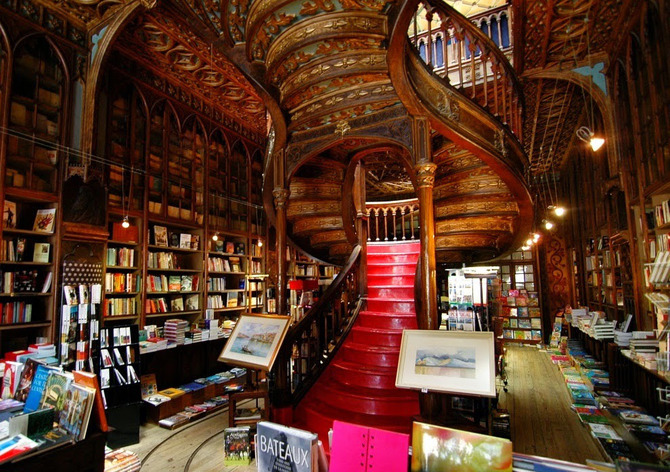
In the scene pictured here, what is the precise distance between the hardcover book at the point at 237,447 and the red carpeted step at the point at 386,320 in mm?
1921

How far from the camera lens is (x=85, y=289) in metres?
4.05

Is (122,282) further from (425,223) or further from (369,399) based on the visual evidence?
(425,223)

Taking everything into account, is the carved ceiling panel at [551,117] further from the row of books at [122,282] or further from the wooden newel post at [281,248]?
the row of books at [122,282]

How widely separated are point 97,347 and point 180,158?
3.14 meters

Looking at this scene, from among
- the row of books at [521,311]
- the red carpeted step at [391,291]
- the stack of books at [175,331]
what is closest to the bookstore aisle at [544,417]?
the red carpeted step at [391,291]

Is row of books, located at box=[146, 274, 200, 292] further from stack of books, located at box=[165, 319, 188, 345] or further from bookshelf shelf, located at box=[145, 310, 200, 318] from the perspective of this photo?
stack of books, located at box=[165, 319, 188, 345]

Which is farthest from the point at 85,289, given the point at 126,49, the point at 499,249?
the point at 499,249

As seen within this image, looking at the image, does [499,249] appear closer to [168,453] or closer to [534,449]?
[534,449]

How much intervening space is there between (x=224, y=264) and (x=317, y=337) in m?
3.06

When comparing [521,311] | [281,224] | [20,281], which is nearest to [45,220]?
[20,281]

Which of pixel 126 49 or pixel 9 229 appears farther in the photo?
pixel 126 49

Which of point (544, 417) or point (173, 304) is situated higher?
point (173, 304)

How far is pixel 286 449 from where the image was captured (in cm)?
158

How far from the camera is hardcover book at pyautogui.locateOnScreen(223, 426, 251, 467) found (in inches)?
116
